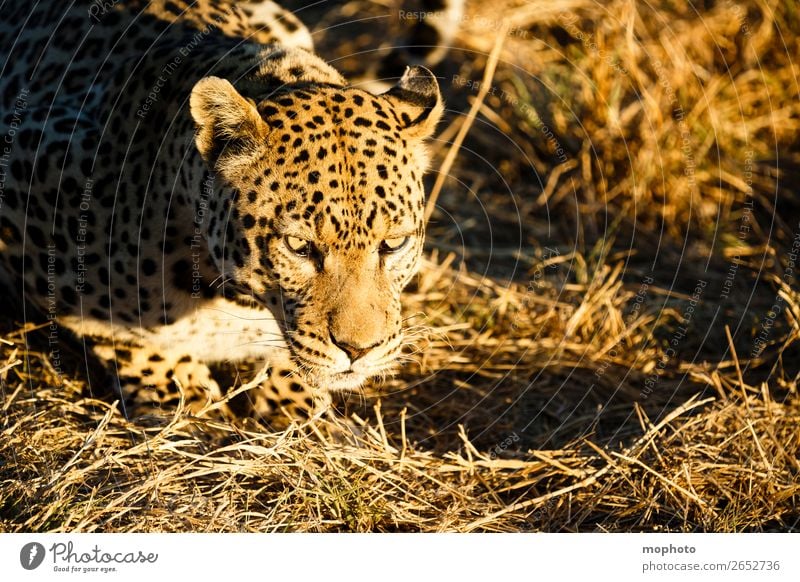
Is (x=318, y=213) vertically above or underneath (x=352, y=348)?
above

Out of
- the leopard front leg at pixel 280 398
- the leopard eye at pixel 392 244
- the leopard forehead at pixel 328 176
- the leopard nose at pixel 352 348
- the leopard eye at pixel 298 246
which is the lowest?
the leopard front leg at pixel 280 398

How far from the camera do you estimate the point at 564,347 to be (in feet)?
20.5

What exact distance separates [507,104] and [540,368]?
9.61 feet

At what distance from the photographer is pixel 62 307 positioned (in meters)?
5.25

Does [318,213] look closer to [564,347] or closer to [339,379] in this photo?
[339,379]

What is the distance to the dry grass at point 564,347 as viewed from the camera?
4.69 metres

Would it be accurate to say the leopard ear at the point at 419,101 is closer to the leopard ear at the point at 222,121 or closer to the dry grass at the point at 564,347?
the leopard ear at the point at 222,121

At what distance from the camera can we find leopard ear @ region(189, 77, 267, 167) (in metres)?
4.31

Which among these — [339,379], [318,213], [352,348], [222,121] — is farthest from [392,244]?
[222,121]

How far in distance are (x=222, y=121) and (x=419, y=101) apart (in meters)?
0.94

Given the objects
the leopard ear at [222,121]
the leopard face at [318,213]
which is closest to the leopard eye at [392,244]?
the leopard face at [318,213]

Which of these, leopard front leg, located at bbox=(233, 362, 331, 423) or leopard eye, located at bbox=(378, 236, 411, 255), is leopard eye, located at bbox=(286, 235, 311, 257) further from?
leopard front leg, located at bbox=(233, 362, 331, 423)
